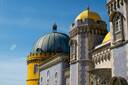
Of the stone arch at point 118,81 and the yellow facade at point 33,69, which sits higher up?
the yellow facade at point 33,69

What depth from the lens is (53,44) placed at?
66.9 metres

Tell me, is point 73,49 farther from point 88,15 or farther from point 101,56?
point 101,56

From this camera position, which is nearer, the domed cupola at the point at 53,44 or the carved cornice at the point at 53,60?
the carved cornice at the point at 53,60

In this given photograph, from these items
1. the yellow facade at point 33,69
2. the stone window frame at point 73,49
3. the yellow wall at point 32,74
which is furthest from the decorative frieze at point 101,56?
the yellow wall at point 32,74

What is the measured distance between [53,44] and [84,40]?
79.4 ft

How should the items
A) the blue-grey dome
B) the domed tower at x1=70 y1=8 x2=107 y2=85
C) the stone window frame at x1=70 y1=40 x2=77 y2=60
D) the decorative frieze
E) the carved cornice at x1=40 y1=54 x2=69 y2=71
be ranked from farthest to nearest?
the blue-grey dome, the carved cornice at x1=40 y1=54 x2=69 y2=71, the stone window frame at x1=70 y1=40 x2=77 y2=60, the domed tower at x1=70 y1=8 x2=107 y2=85, the decorative frieze

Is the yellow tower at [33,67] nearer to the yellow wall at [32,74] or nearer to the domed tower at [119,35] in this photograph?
the yellow wall at [32,74]

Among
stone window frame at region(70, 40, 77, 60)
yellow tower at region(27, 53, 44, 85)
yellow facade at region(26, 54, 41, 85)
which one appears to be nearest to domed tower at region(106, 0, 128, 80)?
stone window frame at region(70, 40, 77, 60)

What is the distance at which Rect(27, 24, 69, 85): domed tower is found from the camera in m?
65.9

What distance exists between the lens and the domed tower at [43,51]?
6588cm

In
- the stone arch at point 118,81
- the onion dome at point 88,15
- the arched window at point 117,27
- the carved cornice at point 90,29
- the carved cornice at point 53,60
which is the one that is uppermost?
the onion dome at point 88,15

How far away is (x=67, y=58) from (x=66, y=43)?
53.2 feet

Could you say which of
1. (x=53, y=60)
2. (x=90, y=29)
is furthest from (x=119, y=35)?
(x=53, y=60)

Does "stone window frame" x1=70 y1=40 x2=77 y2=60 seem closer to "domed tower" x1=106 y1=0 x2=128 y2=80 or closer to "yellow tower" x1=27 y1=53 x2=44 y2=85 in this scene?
"domed tower" x1=106 y1=0 x2=128 y2=80
